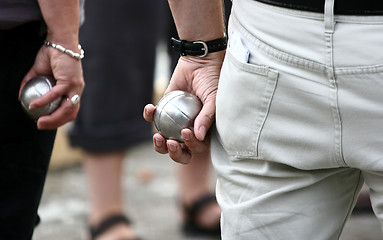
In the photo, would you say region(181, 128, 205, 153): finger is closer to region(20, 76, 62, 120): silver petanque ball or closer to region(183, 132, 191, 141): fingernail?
region(183, 132, 191, 141): fingernail

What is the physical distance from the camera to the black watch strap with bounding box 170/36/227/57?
1.84 metres

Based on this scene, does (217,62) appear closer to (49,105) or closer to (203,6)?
(203,6)

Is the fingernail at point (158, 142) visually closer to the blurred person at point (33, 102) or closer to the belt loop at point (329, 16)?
the blurred person at point (33, 102)

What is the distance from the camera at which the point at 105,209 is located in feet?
11.4

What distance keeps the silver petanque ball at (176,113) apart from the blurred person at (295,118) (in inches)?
1.1

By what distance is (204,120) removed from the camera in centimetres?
175

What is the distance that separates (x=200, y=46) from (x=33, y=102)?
0.46m

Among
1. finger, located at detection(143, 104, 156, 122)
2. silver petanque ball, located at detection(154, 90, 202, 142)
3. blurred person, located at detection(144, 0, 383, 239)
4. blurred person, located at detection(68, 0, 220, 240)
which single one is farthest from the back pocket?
blurred person, located at detection(68, 0, 220, 240)

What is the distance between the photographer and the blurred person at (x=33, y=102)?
1.94 meters

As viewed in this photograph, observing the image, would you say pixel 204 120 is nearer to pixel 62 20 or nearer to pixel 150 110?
pixel 150 110

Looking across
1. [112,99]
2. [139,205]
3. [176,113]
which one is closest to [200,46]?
[176,113]

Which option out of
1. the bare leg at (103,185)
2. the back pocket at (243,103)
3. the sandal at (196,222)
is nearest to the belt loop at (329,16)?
the back pocket at (243,103)

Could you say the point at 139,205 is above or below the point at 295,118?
below

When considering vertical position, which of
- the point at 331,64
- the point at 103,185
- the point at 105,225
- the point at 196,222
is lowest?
the point at 196,222
